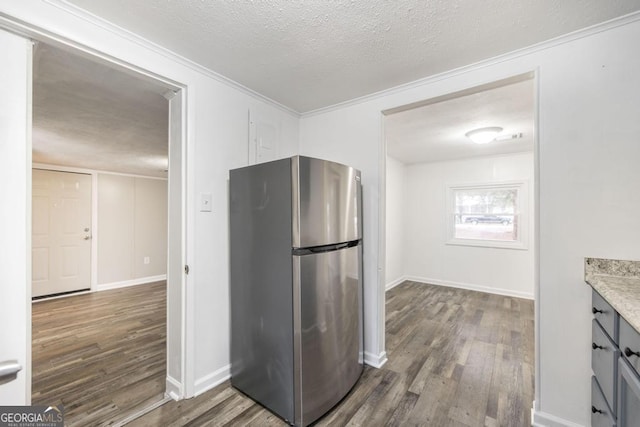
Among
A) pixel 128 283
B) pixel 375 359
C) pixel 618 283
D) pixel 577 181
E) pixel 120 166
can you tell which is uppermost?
pixel 120 166

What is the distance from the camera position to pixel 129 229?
5277mm

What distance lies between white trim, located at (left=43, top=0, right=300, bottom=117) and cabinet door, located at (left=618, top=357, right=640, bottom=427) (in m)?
2.67

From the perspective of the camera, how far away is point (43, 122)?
104 inches

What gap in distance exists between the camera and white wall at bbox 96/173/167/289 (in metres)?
4.96

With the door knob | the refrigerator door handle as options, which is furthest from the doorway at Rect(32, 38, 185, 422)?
the door knob

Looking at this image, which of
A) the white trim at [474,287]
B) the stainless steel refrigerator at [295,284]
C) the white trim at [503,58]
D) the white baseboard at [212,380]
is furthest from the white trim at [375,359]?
the white trim at [474,287]

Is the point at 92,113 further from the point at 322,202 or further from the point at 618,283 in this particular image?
the point at 618,283

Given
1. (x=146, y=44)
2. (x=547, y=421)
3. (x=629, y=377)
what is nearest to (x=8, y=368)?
(x=146, y=44)

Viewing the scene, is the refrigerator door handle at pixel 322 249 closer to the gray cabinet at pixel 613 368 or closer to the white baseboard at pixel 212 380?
the white baseboard at pixel 212 380

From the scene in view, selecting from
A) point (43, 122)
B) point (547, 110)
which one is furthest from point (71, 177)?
point (547, 110)

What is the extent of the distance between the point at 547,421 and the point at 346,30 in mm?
2539

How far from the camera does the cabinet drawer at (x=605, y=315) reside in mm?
1141

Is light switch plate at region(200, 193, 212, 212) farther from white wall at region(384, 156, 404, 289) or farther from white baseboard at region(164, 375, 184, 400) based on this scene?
white wall at region(384, 156, 404, 289)

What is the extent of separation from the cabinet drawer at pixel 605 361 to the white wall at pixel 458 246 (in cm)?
340
